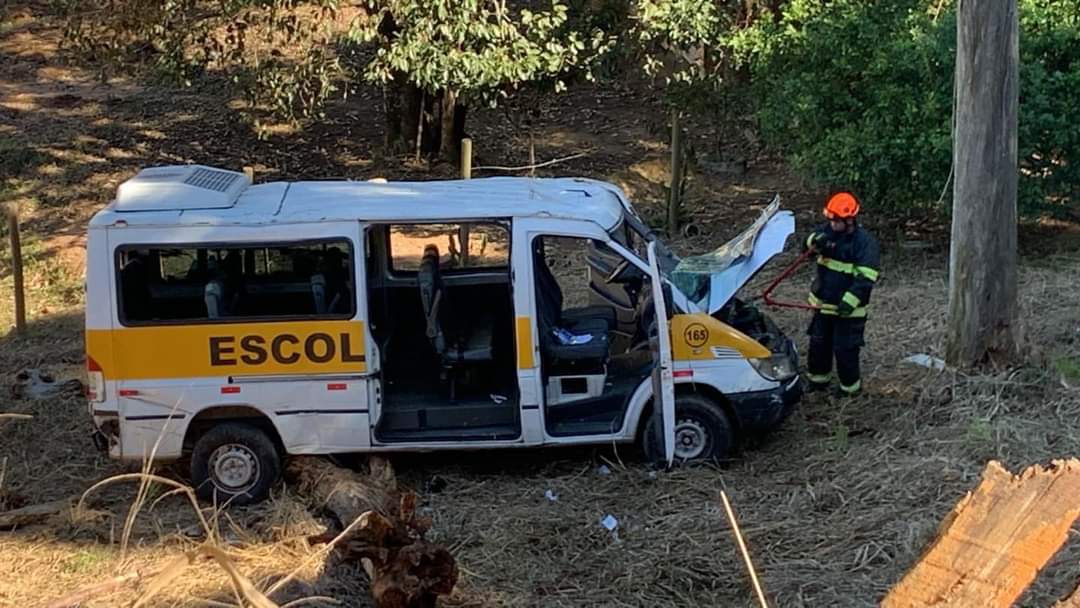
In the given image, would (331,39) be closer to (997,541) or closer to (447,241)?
(447,241)

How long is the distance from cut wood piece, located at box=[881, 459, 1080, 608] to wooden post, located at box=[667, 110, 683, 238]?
41.1 ft

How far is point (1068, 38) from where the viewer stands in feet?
40.2

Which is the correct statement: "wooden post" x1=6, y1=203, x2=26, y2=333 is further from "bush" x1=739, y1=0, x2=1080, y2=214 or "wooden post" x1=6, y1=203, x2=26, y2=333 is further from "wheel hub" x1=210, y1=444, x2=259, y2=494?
"bush" x1=739, y1=0, x2=1080, y2=214

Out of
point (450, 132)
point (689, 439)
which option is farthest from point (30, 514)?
point (450, 132)

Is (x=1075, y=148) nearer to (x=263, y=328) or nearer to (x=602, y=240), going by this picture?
(x=602, y=240)

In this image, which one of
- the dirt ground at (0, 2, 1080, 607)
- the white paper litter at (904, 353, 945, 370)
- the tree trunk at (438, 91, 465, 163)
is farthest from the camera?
the tree trunk at (438, 91, 465, 163)

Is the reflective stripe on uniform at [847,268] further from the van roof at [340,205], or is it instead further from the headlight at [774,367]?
the van roof at [340,205]

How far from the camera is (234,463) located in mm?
8000

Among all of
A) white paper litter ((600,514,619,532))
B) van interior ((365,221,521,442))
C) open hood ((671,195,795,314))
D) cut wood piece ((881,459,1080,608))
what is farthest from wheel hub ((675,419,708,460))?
cut wood piece ((881,459,1080,608))

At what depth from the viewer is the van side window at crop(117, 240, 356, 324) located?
25.5 ft

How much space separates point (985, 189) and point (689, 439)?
9.38 feet

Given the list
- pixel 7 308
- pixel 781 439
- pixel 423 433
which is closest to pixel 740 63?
pixel 781 439

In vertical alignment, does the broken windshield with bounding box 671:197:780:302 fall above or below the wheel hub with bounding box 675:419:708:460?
above

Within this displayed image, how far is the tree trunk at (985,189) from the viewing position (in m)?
8.64
